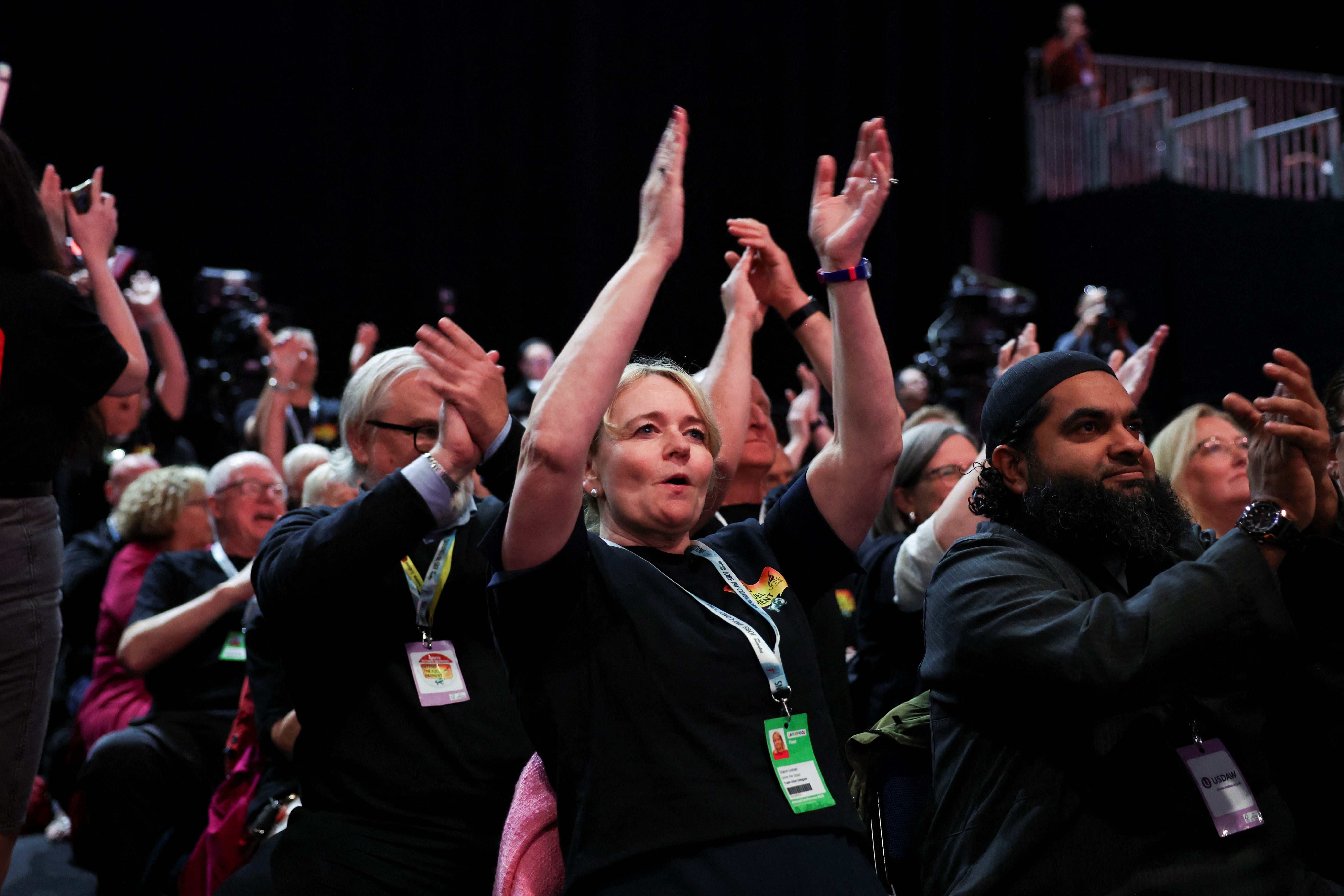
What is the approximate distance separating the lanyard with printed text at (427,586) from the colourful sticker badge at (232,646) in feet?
5.43

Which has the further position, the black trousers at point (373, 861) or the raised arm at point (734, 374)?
the raised arm at point (734, 374)

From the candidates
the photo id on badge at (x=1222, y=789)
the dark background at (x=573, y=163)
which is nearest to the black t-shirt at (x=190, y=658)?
the photo id on badge at (x=1222, y=789)

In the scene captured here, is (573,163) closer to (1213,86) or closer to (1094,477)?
(1213,86)

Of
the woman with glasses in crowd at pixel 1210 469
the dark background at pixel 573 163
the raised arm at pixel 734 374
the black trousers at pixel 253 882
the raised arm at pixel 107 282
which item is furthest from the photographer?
the dark background at pixel 573 163

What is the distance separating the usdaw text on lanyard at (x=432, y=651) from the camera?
1.93 m

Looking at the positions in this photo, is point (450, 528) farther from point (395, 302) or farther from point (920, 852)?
point (395, 302)

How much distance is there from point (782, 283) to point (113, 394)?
1.43m

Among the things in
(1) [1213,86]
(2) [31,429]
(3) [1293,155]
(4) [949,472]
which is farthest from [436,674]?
(1) [1213,86]

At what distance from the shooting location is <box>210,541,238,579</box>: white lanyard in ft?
11.5

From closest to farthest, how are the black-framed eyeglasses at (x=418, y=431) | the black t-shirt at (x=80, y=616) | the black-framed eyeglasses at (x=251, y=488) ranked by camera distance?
the black-framed eyeglasses at (x=418, y=431) < the black-framed eyeglasses at (x=251, y=488) < the black t-shirt at (x=80, y=616)

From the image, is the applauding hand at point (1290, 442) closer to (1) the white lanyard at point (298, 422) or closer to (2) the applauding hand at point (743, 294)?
(2) the applauding hand at point (743, 294)

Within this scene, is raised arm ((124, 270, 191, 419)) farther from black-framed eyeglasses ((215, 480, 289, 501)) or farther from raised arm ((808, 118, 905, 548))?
raised arm ((808, 118, 905, 548))

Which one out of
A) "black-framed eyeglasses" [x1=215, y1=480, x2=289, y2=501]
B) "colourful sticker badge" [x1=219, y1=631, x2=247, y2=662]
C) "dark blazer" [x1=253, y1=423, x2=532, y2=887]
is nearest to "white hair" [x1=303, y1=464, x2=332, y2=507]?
"black-framed eyeglasses" [x1=215, y1=480, x2=289, y2=501]

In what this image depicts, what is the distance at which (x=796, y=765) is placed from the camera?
62.4 inches
